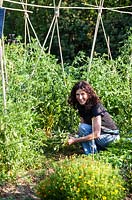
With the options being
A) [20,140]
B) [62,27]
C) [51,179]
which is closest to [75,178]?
[51,179]

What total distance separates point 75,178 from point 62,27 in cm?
726

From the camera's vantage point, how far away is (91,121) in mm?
5664

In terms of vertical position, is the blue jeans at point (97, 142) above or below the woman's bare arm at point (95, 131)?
below

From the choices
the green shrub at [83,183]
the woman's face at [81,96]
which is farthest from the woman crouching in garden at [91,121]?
the green shrub at [83,183]

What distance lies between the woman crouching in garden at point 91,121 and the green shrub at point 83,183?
1.10 metres

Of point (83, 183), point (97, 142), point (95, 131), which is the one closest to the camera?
point (83, 183)

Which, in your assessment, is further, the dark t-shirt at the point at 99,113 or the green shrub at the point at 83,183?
the dark t-shirt at the point at 99,113

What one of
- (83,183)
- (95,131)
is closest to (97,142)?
(95,131)

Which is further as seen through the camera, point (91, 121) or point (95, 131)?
point (91, 121)

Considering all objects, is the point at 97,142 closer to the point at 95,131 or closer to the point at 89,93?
the point at 95,131

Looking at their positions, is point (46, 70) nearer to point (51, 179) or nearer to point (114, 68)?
point (114, 68)

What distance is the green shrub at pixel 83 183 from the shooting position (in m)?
4.15

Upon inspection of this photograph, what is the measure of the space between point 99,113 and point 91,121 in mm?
197

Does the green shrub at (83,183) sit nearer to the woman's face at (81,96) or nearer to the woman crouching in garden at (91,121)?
the woman crouching in garden at (91,121)
